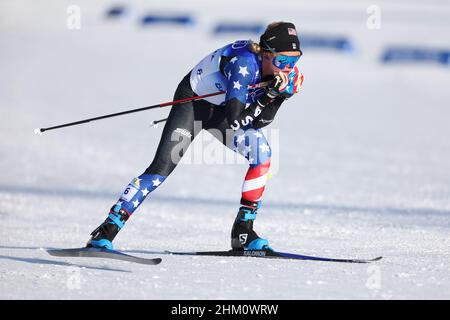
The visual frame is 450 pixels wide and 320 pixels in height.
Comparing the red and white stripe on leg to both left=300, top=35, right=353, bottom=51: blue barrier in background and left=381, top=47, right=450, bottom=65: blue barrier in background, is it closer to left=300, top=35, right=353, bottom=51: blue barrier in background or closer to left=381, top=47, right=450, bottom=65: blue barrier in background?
left=381, top=47, right=450, bottom=65: blue barrier in background

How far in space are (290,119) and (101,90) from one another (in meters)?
4.18

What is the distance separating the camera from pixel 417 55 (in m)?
20.0

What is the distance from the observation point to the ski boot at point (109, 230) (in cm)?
614

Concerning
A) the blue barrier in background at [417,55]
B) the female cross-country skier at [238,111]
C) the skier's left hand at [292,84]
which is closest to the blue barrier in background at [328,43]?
the blue barrier in background at [417,55]

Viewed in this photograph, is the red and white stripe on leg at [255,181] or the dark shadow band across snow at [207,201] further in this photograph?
the dark shadow band across snow at [207,201]

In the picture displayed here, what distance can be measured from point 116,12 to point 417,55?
8789 millimetres

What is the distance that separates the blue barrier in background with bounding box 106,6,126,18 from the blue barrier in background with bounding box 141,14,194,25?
0.89 meters

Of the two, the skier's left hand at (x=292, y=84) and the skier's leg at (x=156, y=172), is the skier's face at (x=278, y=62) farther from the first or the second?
the skier's leg at (x=156, y=172)

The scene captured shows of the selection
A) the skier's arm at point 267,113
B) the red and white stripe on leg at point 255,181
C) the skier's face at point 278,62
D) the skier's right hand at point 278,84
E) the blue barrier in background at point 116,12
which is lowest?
the red and white stripe on leg at point 255,181

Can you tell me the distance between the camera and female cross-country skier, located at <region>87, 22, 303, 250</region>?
611cm

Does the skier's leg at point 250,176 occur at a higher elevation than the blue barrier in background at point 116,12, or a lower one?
lower

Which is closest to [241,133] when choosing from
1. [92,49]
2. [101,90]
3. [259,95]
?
[259,95]

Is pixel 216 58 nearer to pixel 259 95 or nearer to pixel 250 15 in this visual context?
pixel 259 95

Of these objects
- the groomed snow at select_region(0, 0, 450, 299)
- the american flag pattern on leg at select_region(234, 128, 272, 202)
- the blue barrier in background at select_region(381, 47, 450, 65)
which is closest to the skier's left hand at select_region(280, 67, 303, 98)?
the american flag pattern on leg at select_region(234, 128, 272, 202)
